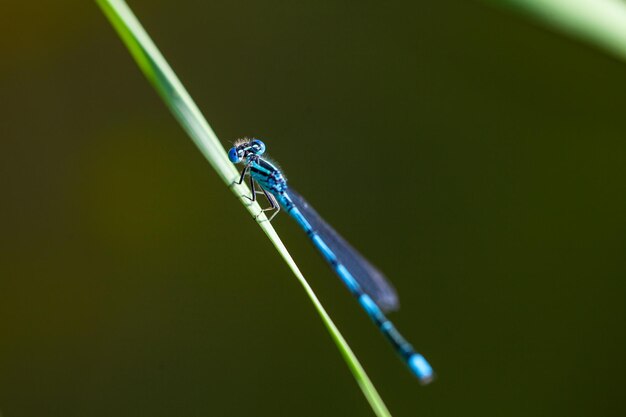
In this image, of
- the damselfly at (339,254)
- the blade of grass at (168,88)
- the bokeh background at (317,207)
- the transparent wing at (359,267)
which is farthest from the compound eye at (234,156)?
Result: the blade of grass at (168,88)

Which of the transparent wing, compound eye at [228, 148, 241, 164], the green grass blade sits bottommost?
the green grass blade

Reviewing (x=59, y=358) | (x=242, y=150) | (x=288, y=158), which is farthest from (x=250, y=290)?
(x=242, y=150)

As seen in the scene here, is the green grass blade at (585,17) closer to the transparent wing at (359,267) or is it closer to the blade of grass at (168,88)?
the blade of grass at (168,88)

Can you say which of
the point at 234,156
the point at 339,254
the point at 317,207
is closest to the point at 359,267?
the point at 339,254

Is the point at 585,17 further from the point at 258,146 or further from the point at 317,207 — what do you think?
the point at 317,207

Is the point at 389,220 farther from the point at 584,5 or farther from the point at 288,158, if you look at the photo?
the point at 584,5

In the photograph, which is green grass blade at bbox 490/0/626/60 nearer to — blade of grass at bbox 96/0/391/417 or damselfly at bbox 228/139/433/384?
blade of grass at bbox 96/0/391/417

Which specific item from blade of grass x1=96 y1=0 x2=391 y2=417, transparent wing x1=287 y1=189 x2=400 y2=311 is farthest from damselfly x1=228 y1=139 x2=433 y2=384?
blade of grass x1=96 y1=0 x2=391 y2=417
